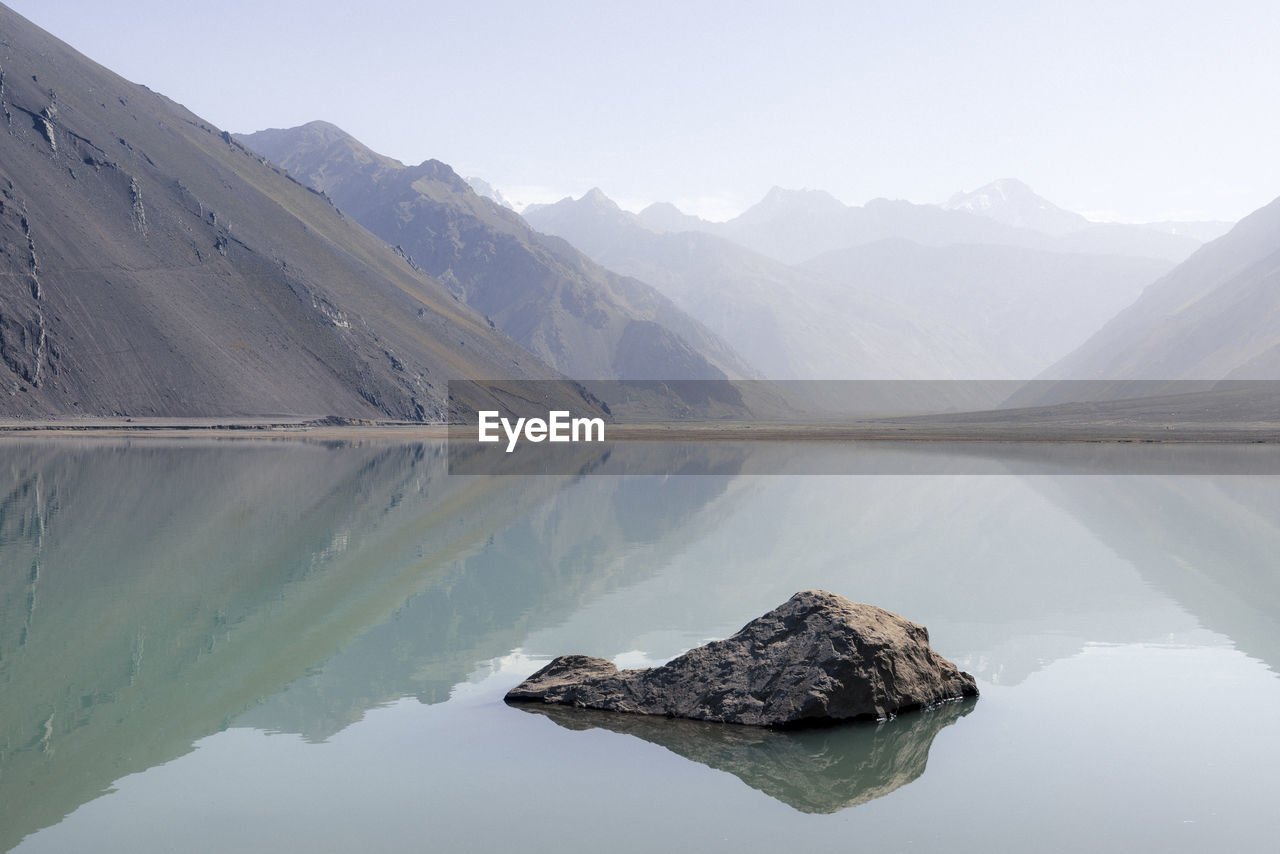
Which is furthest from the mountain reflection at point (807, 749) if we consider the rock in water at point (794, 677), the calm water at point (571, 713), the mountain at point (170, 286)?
the mountain at point (170, 286)

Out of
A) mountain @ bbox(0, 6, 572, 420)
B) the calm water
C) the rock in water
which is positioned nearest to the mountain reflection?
the calm water

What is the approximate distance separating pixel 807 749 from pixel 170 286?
115655mm

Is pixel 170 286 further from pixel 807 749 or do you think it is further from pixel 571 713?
pixel 807 749

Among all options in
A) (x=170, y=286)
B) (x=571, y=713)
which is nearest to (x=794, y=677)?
(x=571, y=713)

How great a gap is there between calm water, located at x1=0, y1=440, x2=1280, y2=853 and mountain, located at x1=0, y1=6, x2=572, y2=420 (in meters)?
74.8

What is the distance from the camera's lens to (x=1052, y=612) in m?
18.7

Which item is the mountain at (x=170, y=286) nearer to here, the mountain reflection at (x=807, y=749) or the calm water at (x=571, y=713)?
the calm water at (x=571, y=713)

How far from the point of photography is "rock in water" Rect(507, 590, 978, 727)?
12.0 meters

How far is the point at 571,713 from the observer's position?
40.8 feet

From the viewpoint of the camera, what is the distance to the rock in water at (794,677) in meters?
12.0

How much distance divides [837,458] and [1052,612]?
5414cm

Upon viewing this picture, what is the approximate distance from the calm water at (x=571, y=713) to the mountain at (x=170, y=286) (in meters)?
74.8

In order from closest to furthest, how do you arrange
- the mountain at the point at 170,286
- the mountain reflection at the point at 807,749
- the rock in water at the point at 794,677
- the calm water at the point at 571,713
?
the calm water at the point at 571,713 → the mountain reflection at the point at 807,749 → the rock in water at the point at 794,677 → the mountain at the point at 170,286

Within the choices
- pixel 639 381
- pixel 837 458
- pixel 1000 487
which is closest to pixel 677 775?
pixel 1000 487
